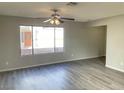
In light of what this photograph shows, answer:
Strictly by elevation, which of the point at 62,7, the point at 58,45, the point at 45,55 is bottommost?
the point at 45,55

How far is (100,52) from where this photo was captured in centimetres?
779

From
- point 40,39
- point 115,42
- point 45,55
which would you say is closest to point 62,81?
point 45,55

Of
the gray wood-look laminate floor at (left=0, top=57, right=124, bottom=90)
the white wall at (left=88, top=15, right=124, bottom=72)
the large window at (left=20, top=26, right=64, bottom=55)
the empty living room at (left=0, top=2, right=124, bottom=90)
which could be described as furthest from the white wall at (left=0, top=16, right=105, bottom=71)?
the white wall at (left=88, top=15, right=124, bottom=72)

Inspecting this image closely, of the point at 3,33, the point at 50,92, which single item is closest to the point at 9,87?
the point at 3,33

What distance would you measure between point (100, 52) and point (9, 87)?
6120 mm

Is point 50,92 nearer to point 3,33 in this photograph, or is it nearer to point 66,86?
point 66,86

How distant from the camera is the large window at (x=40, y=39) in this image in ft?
17.5

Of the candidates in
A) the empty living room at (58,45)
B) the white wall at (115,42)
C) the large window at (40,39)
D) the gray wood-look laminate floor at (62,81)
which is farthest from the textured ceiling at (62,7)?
the gray wood-look laminate floor at (62,81)

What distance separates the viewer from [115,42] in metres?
5.00

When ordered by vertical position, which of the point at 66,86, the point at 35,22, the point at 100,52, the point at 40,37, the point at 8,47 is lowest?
the point at 66,86

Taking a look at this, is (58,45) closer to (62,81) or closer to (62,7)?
(62,81)

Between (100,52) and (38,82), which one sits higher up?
(100,52)

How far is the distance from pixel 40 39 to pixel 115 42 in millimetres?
3464

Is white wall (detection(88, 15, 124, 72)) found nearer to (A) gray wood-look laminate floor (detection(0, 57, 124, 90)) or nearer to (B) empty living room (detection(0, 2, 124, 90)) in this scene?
(B) empty living room (detection(0, 2, 124, 90))
